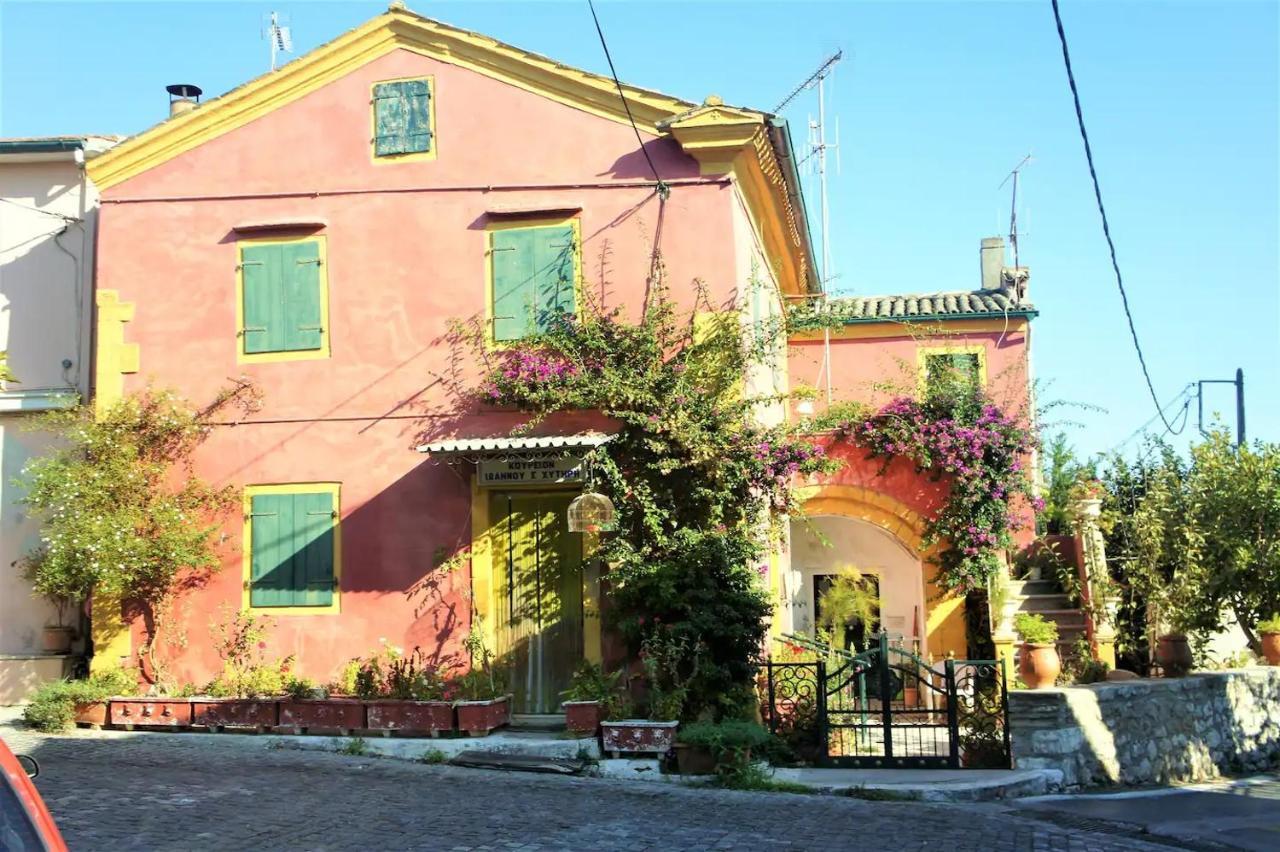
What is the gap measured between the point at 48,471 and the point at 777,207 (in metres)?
8.81

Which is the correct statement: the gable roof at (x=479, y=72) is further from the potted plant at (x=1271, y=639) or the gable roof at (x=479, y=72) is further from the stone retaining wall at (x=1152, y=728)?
the potted plant at (x=1271, y=639)

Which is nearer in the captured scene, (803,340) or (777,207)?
(777,207)

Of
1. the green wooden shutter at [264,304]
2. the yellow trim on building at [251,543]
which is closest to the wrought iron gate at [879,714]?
the yellow trim on building at [251,543]

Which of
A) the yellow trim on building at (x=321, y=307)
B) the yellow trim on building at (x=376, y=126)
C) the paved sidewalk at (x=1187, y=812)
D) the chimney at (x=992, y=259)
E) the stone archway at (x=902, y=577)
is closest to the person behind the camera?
the paved sidewalk at (x=1187, y=812)

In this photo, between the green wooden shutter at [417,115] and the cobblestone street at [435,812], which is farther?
the green wooden shutter at [417,115]

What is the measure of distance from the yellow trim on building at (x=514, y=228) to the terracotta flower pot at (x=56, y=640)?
6.04 m

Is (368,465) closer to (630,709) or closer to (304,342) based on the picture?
(304,342)

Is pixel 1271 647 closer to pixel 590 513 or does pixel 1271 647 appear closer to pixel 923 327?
pixel 923 327

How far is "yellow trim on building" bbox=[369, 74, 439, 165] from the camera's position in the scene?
44.8 feet

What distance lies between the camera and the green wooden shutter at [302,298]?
13.6m

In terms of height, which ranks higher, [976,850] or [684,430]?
[684,430]

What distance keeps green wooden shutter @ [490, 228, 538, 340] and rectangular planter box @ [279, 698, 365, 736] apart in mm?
3970

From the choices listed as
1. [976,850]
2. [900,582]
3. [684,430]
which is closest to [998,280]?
[900,582]

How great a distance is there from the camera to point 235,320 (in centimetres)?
1370
